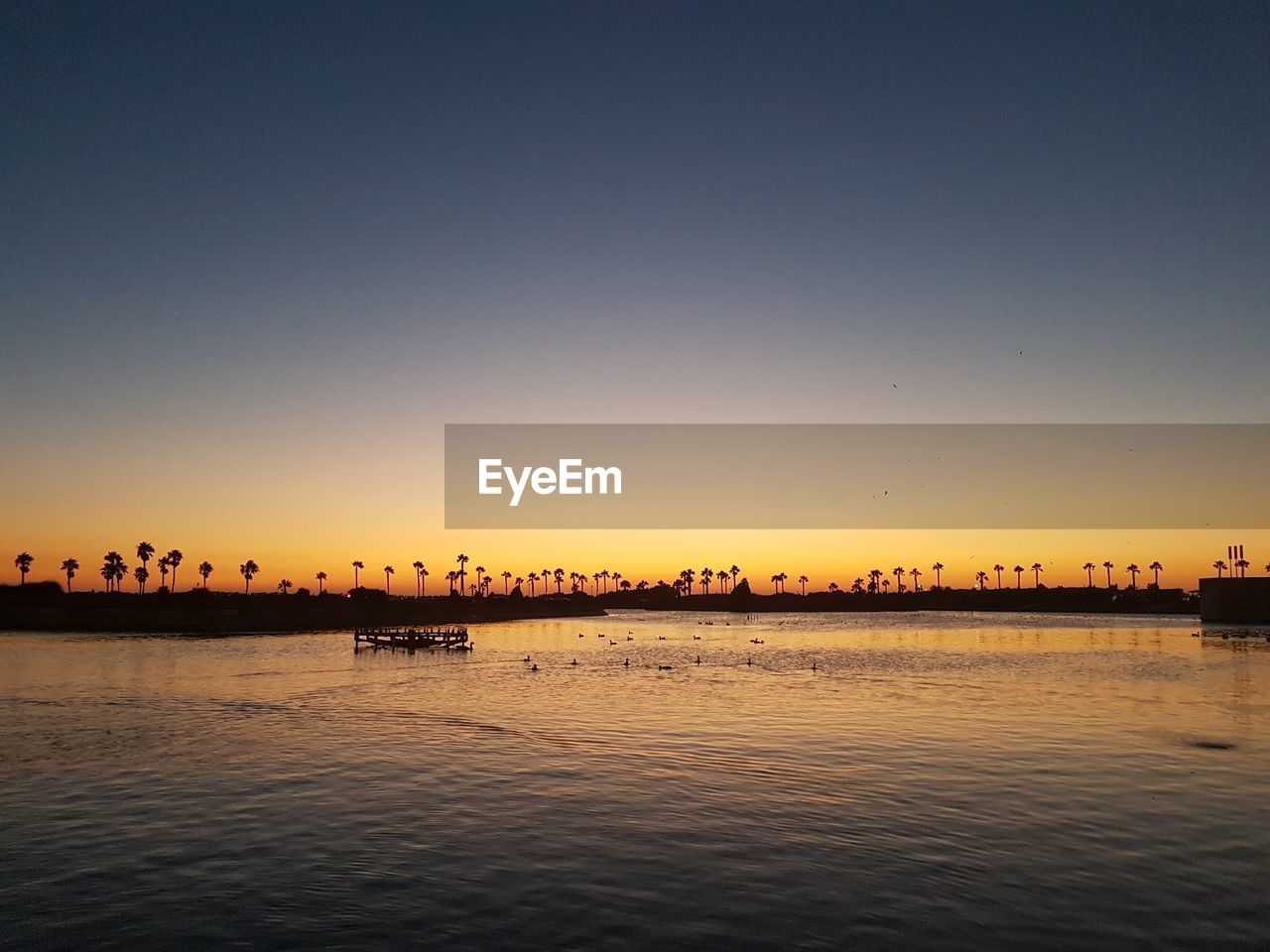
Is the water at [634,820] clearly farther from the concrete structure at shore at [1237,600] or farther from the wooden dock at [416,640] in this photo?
the concrete structure at shore at [1237,600]

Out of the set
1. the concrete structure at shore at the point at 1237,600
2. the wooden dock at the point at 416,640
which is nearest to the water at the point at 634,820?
the wooden dock at the point at 416,640

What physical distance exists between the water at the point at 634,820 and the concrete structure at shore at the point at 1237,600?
Answer: 354 feet

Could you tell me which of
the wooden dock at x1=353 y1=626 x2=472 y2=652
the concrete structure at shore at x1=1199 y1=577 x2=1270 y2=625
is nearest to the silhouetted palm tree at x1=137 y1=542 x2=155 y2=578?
the wooden dock at x1=353 y1=626 x2=472 y2=652

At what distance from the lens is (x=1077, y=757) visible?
31.5 metres

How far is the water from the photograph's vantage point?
15.7m

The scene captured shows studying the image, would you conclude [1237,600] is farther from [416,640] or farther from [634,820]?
[634,820]

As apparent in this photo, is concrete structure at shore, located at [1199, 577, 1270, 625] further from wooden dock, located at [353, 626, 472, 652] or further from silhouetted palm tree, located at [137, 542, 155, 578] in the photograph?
silhouetted palm tree, located at [137, 542, 155, 578]

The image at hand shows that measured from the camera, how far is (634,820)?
74.9 ft

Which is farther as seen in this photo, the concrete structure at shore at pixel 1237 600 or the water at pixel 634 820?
the concrete structure at shore at pixel 1237 600

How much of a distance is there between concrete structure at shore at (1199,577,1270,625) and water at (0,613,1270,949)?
354 ft

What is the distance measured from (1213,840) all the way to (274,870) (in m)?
22.2

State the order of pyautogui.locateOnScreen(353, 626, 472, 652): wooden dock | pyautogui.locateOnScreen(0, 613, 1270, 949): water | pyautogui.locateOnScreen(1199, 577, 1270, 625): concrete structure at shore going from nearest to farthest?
pyautogui.locateOnScreen(0, 613, 1270, 949): water
pyautogui.locateOnScreen(353, 626, 472, 652): wooden dock
pyautogui.locateOnScreen(1199, 577, 1270, 625): concrete structure at shore

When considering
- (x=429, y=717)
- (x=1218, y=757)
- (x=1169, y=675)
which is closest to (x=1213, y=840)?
(x=1218, y=757)

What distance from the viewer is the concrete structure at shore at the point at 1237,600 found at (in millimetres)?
138750
